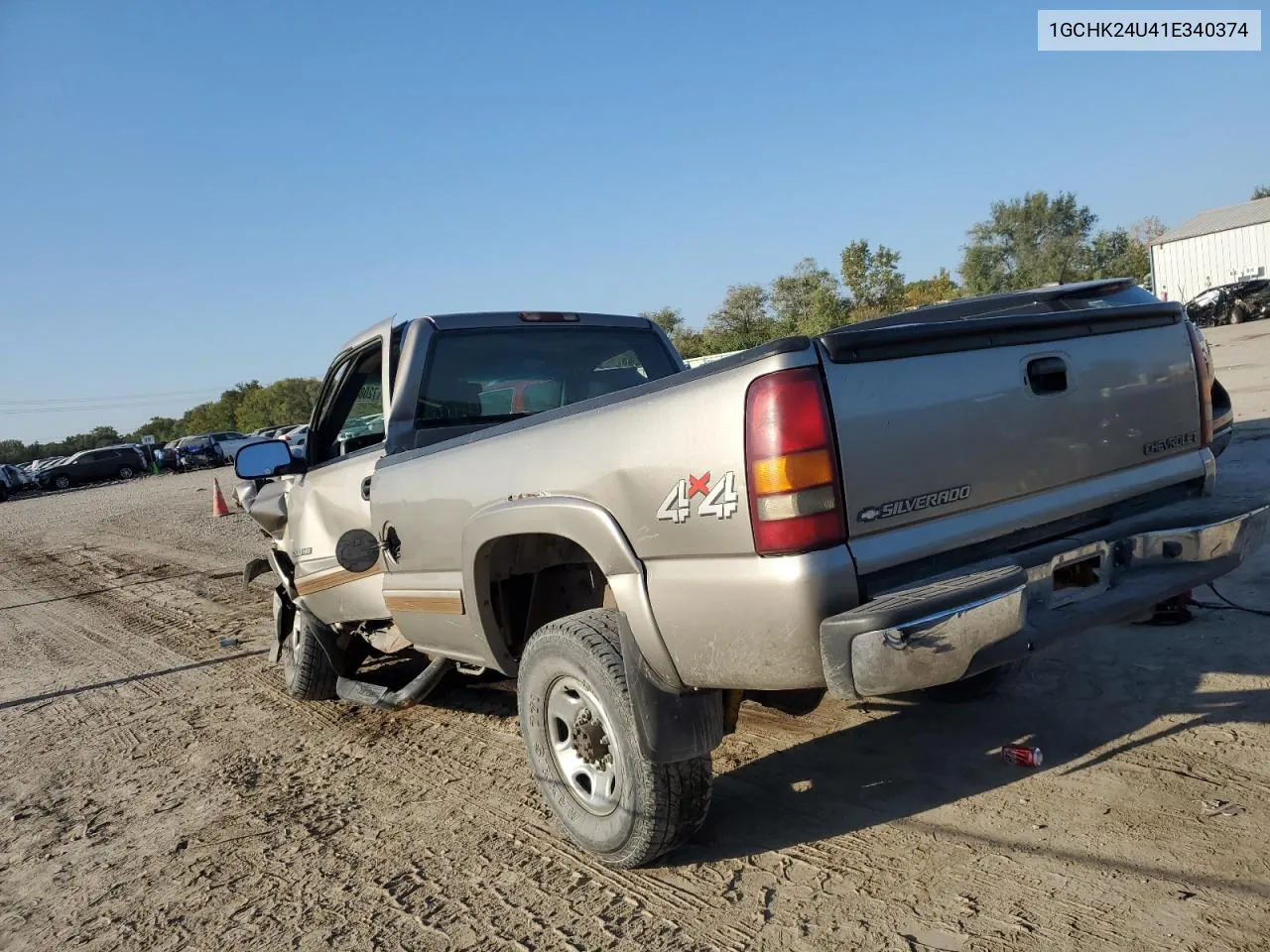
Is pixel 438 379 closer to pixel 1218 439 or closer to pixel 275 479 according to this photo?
pixel 275 479

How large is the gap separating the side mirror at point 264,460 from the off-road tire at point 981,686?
3556mm

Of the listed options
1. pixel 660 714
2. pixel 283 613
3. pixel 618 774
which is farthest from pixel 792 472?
pixel 283 613

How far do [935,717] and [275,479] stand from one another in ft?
13.0

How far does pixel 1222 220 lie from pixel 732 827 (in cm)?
5124

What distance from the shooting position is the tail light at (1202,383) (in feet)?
11.1

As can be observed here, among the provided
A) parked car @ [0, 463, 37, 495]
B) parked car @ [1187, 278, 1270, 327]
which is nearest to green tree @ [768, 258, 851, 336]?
parked car @ [1187, 278, 1270, 327]

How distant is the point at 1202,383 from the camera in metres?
3.39

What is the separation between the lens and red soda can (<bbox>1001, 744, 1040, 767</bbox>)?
3426 millimetres

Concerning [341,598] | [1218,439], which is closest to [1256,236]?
[1218,439]

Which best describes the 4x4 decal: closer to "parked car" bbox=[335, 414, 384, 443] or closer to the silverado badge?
the silverado badge

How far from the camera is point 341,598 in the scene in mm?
4777

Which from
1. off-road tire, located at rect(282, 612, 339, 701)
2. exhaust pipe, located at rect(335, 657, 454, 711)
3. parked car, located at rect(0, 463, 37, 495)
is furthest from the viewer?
parked car, located at rect(0, 463, 37, 495)

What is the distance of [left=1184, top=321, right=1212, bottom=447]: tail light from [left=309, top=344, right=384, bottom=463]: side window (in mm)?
3480

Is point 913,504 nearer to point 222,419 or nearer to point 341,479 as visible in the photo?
point 341,479
